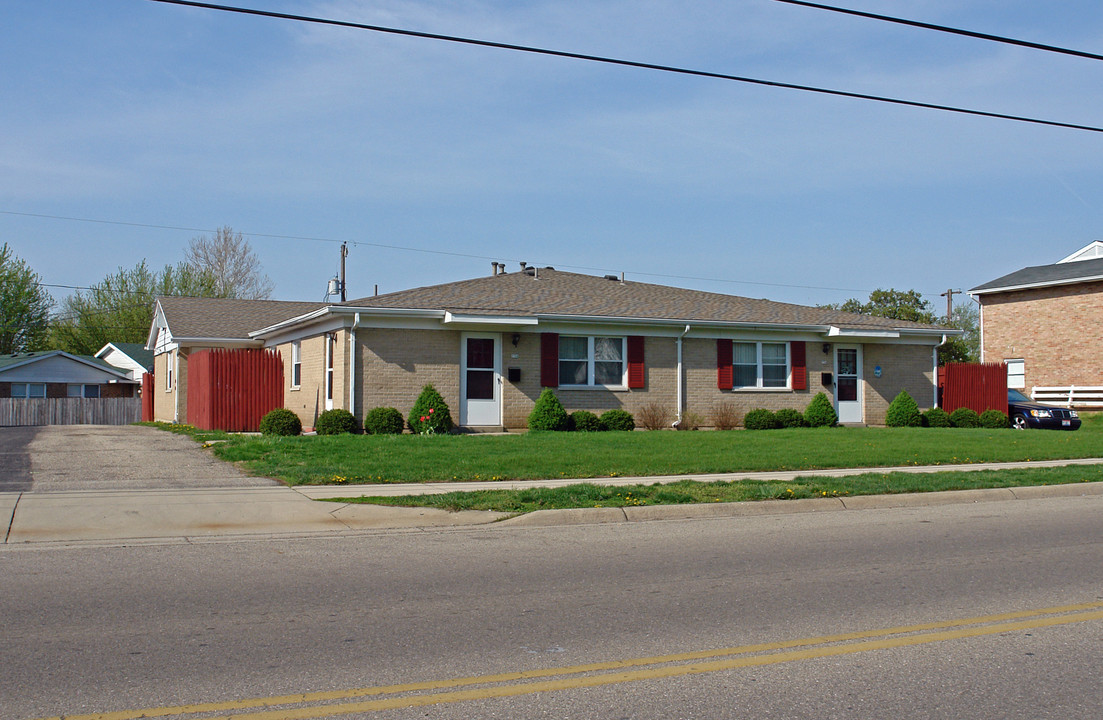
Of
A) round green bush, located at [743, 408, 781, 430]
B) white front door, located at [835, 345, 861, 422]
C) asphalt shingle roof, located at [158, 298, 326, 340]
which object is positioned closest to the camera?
round green bush, located at [743, 408, 781, 430]

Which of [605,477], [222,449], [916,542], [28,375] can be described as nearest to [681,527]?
[916,542]

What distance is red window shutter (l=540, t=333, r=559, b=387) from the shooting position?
2305 cm

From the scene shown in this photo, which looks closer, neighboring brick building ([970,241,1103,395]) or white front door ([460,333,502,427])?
white front door ([460,333,502,427])

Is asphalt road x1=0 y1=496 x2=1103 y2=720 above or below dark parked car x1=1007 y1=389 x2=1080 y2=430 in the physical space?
below

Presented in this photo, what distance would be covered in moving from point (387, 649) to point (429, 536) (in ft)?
13.3

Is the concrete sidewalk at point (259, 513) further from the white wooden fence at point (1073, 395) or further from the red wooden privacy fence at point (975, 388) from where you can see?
the white wooden fence at point (1073, 395)

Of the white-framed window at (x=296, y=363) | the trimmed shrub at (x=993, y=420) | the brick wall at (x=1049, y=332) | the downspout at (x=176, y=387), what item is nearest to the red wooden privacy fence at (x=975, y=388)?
the trimmed shrub at (x=993, y=420)

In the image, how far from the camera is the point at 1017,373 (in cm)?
3928

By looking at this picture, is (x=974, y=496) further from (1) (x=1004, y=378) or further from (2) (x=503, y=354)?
(1) (x=1004, y=378)

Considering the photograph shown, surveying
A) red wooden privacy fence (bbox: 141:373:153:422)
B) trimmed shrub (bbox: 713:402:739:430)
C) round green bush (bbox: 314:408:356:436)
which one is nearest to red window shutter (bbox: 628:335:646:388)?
trimmed shrub (bbox: 713:402:739:430)

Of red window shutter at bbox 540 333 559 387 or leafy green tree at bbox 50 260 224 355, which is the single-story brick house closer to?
red window shutter at bbox 540 333 559 387

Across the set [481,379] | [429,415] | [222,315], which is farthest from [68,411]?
[429,415]

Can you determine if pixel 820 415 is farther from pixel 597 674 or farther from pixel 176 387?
pixel 597 674

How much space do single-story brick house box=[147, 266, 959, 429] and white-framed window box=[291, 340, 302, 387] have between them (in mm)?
72
